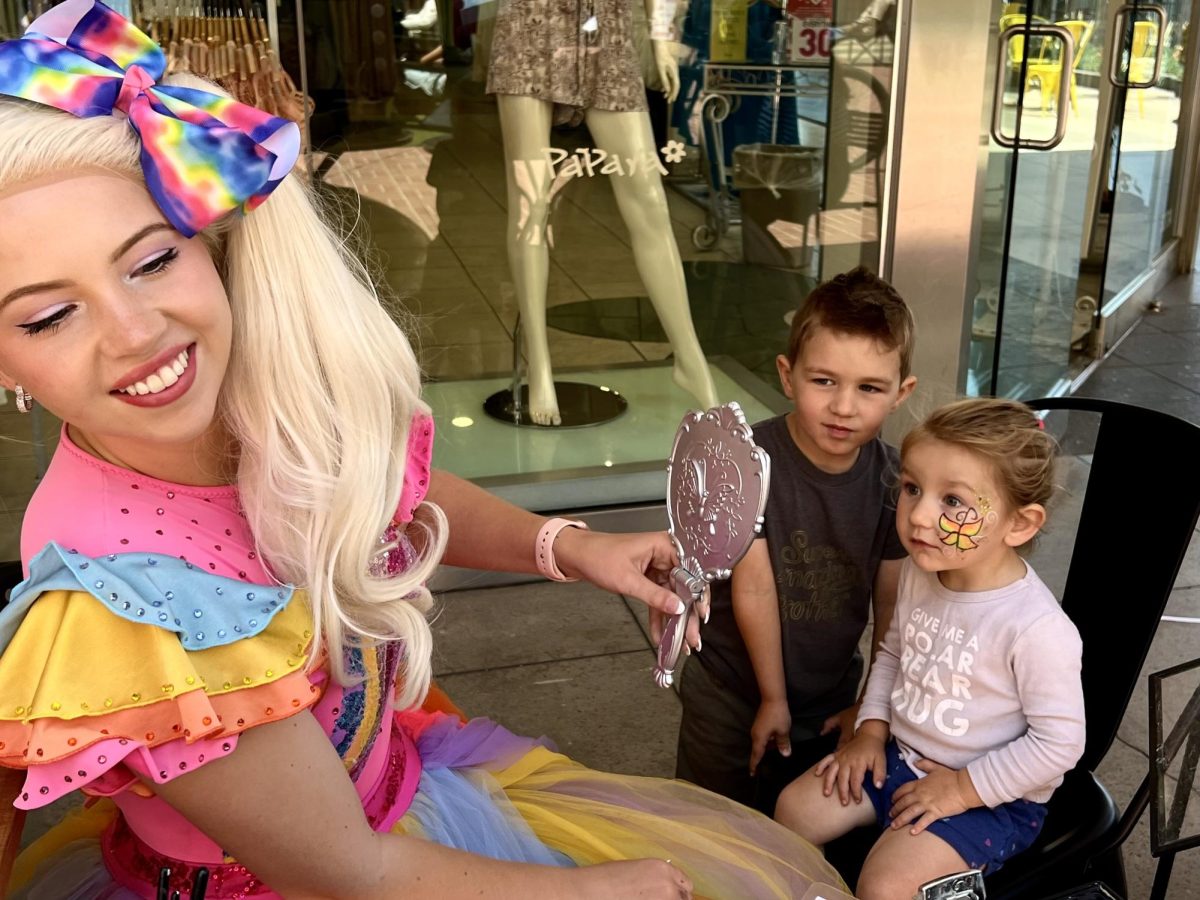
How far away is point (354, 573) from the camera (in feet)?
4.34

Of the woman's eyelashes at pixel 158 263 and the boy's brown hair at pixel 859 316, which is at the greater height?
the woman's eyelashes at pixel 158 263

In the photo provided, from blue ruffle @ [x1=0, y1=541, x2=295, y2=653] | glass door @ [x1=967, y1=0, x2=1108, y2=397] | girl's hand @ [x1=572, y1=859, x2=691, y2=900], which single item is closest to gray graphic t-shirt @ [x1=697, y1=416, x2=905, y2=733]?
girl's hand @ [x1=572, y1=859, x2=691, y2=900]

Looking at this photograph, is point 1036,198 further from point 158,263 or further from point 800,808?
point 158,263

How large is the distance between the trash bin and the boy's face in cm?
201

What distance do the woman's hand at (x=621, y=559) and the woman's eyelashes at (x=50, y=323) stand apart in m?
0.73

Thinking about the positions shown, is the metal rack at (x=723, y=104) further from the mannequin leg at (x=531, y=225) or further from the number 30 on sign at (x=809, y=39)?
the mannequin leg at (x=531, y=225)

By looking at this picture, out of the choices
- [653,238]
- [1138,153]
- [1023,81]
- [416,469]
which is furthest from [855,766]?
[1138,153]

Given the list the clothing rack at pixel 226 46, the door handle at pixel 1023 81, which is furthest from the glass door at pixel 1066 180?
the clothing rack at pixel 226 46

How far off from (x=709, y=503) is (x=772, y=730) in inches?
24.5

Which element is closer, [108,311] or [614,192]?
[108,311]

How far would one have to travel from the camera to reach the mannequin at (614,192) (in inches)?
138

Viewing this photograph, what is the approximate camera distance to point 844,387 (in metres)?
1.85

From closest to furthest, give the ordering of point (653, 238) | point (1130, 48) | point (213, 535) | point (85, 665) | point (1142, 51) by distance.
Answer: point (85, 665), point (213, 535), point (653, 238), point (1130, 48), point (1142, 51)

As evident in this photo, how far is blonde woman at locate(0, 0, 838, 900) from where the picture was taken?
1085mm
